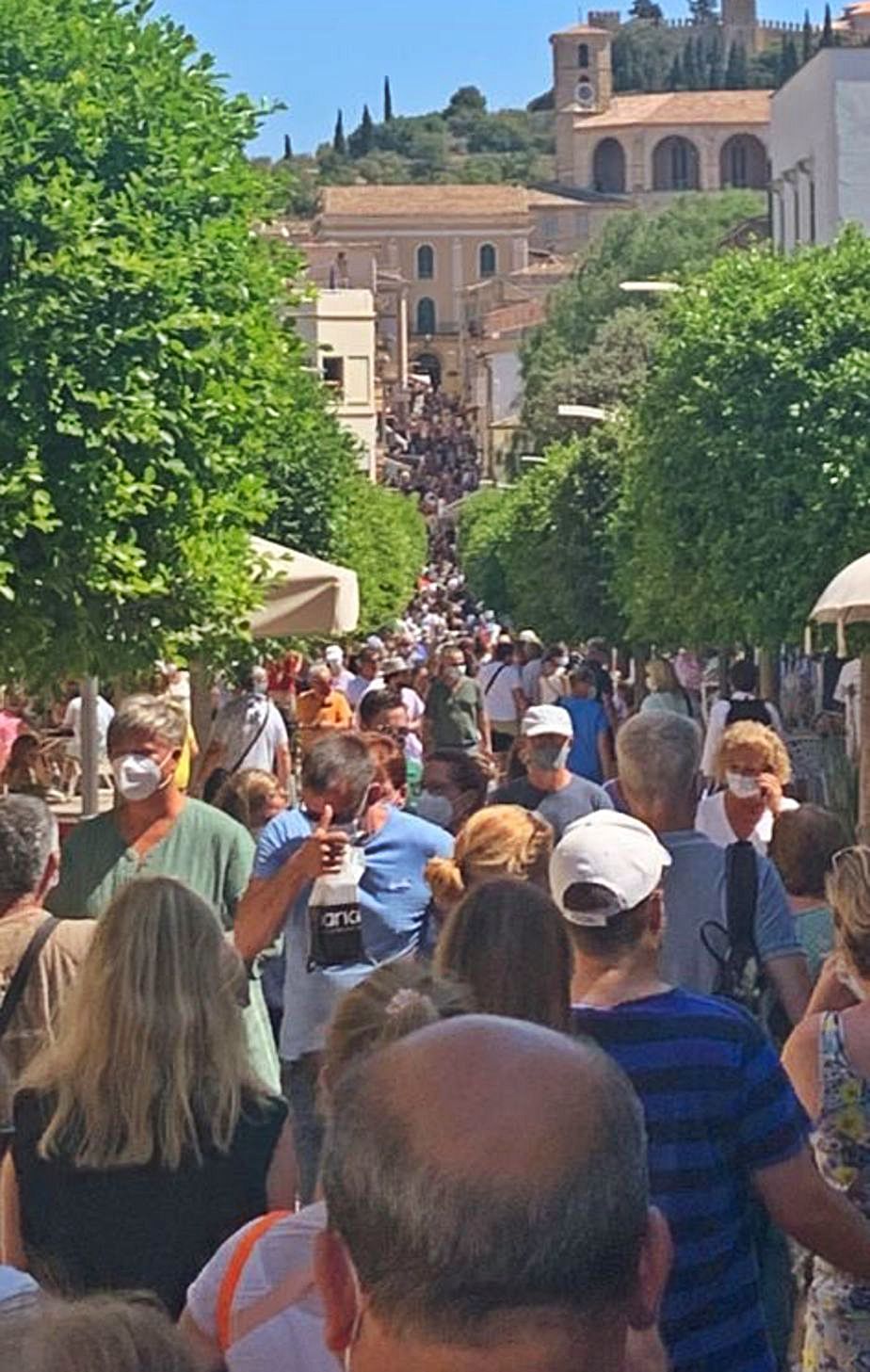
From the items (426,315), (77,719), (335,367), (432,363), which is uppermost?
(426,315)

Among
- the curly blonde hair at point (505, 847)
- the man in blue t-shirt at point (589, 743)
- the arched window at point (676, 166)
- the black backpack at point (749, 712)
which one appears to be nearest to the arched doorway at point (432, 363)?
the arched window at point (676, 166)

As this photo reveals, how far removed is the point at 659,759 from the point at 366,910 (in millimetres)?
1158

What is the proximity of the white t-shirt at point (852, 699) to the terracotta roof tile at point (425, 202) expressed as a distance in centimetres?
15601

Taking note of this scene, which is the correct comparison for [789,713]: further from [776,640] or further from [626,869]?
[626,869]

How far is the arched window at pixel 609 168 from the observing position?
625ft

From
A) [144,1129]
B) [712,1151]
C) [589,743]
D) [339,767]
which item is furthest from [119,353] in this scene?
[712,1151]

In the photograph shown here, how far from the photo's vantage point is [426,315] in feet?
610

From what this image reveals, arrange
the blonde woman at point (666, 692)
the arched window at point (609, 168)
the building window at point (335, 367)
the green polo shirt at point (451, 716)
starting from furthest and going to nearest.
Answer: the arched window at point (609, 168) < the building window at point (335, 367) < the green polo shirt at point (451, 716) < the blonde woman at point (666, 692)

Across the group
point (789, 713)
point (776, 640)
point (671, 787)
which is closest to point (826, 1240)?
point (671, 787)

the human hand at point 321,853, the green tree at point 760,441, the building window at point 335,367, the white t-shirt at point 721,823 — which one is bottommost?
the white t-shirt at point 721,823

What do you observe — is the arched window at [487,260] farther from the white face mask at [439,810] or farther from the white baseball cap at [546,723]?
the white face mask at [439,810]

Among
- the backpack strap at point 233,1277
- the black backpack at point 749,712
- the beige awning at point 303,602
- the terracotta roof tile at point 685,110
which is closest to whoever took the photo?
the backpack strap at point 233,1277

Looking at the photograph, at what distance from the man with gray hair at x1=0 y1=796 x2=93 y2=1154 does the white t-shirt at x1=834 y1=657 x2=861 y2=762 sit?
13.3 m

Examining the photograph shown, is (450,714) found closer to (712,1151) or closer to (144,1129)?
(144,1129)
